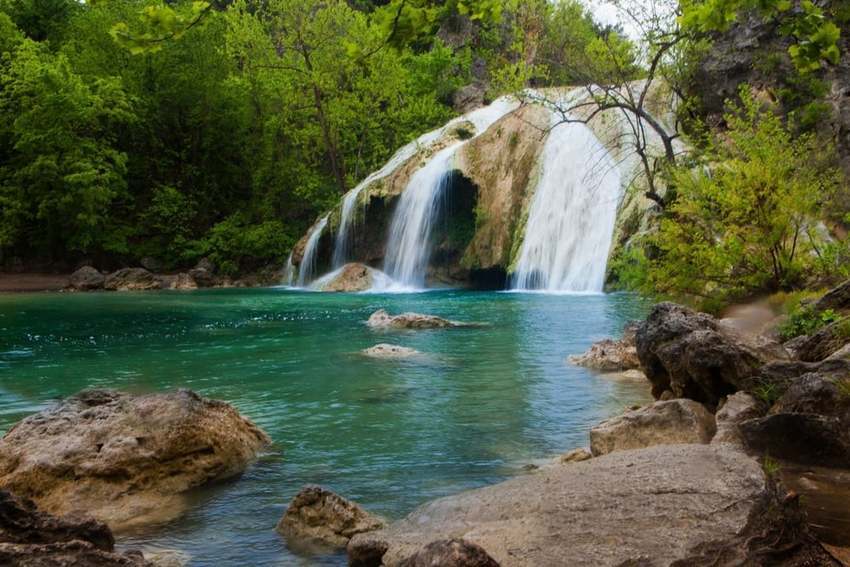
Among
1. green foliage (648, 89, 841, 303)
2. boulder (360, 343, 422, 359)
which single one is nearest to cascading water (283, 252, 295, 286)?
boulder (360, 343, 422, 359)

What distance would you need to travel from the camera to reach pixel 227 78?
4153 cm

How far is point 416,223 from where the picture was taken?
30.8 m

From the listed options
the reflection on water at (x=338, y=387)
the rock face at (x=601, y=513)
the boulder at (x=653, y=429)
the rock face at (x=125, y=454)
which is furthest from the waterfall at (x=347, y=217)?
the rock face at (x=601, y=513)

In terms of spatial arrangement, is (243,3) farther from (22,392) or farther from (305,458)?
(305,458)

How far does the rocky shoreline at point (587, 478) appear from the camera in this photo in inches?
138

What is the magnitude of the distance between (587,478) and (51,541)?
9.87 feet

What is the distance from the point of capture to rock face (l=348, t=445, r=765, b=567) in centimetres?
349

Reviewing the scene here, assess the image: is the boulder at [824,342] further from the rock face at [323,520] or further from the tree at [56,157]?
the tree at [56,157]

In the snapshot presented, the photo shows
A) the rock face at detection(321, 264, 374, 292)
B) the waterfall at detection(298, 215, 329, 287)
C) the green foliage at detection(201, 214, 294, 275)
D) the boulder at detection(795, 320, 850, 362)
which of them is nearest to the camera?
the boulder at detection(795, 320, 850, 362)

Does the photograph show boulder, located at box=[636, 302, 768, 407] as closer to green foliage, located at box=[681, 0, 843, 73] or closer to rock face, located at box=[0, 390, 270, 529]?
green foliage, located at box=[681, 0, 843, 73]

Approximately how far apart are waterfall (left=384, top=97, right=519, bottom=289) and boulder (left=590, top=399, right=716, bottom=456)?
24.4m

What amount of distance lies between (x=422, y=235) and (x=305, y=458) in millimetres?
24193

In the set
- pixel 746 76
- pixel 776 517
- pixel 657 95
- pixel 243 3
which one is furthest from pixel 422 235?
pixel 776 517

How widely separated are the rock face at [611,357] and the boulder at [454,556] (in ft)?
25.6
